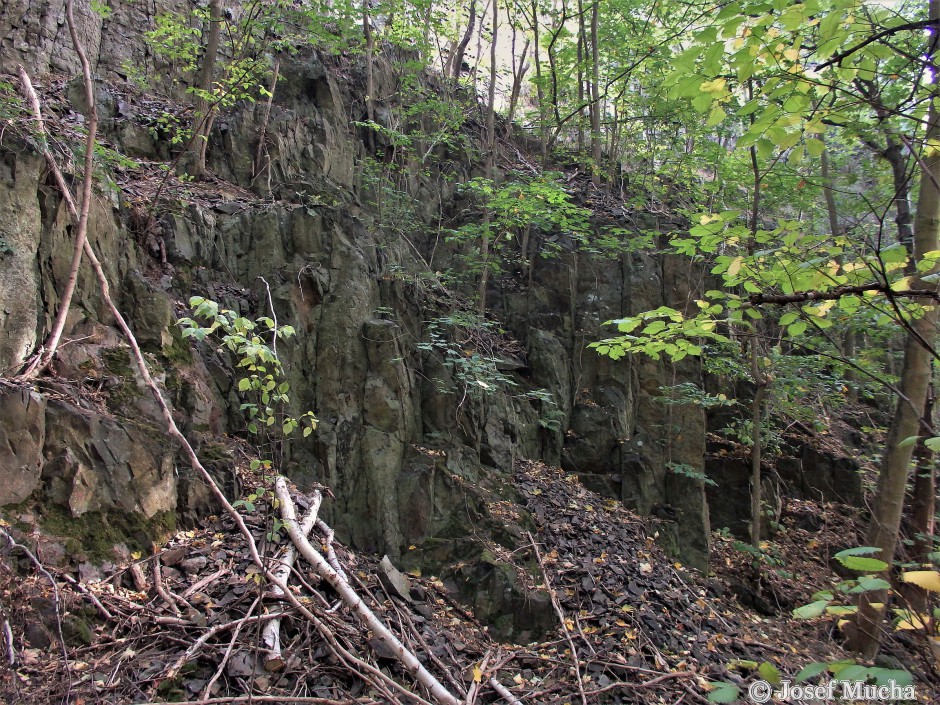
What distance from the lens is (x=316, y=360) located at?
706cm

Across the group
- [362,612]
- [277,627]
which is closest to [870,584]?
[362,612]

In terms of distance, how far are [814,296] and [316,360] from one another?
6.22 metres

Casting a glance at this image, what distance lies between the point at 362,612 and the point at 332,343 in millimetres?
3948

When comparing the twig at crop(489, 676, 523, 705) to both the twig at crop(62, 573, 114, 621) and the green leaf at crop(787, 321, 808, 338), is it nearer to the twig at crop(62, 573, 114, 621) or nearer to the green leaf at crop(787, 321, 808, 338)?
the twig at crop(62, 573, 114, 621)

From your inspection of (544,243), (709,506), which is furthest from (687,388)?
(544,243)

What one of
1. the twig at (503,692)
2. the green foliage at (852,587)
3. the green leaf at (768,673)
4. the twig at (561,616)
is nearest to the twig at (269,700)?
the twig at (503,692)

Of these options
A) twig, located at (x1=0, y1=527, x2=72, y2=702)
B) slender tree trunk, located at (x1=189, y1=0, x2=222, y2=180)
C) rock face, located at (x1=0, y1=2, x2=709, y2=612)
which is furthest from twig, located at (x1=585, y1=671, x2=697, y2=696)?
slender tree trunk, located at (x1=189, y1=0, x2=222, y2=180)

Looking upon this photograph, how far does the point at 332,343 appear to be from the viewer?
23.6 ft

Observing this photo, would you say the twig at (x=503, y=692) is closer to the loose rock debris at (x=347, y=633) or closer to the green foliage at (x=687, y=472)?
the loose rock debris at (x=347, y=633)

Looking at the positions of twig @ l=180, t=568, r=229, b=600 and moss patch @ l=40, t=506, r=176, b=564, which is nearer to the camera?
moss patch @ l=40, t=506, r=176, b=564

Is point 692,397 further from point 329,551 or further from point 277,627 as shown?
point 277,627

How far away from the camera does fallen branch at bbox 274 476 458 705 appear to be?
3.97 meters

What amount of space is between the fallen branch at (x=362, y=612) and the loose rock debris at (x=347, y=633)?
9cm

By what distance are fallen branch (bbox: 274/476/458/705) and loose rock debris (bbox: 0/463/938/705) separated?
0.09 metres
